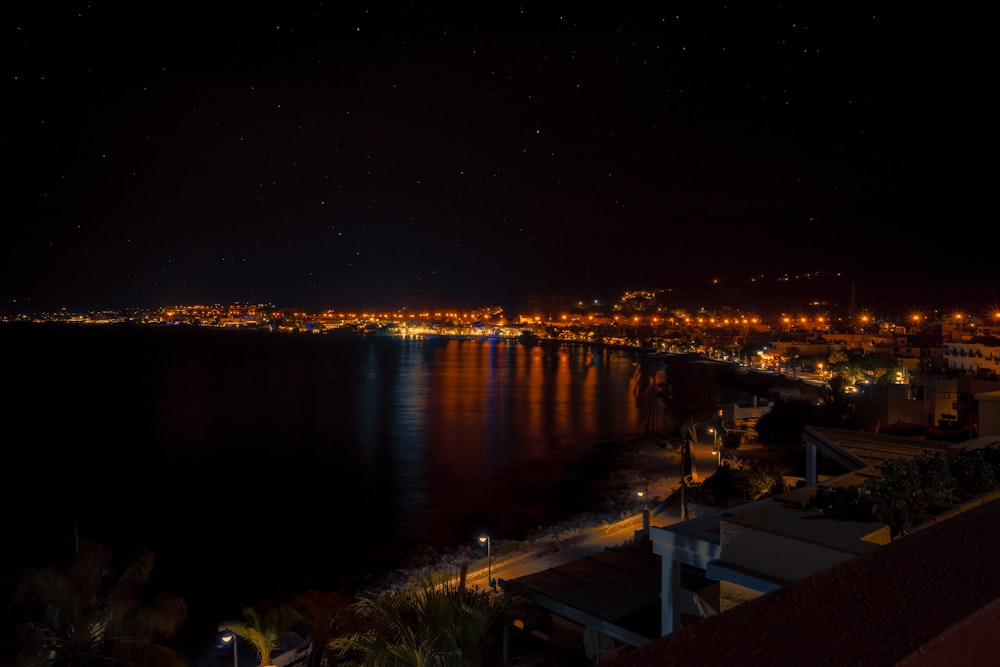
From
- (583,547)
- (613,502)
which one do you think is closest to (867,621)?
(583,547)

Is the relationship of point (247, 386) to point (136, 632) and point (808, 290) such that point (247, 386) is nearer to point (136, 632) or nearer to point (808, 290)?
point (136, 632)

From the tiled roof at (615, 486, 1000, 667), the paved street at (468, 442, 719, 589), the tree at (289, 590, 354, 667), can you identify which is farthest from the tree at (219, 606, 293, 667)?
the tiled roof at (615, 486, 1000, 667)

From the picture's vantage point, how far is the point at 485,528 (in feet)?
48.2

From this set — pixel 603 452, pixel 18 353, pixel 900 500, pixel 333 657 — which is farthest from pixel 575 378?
pixel 18 353

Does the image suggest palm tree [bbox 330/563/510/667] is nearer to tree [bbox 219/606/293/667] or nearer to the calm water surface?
tree [bbox 219/606/293/667]

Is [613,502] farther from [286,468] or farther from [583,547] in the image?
[286,468]

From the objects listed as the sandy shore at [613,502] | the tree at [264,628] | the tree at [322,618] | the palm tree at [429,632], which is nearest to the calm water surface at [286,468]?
the sandy shore at [613,502]

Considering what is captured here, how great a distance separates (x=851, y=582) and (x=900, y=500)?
8.61 ft

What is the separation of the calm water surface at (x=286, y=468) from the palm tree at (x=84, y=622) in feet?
16.5

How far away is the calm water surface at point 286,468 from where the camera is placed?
1423 centimetres

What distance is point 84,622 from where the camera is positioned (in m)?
6.25

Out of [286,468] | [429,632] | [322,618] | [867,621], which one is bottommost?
[286,468]

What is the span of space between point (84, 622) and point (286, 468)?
15.7 metres

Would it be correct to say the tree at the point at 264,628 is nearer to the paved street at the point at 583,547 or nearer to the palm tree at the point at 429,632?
the paved street at the point at 583,547
